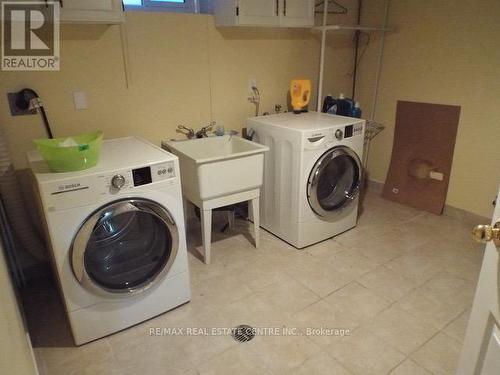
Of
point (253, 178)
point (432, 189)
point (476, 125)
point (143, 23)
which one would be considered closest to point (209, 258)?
point (253, 178)

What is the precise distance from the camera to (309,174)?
2.36 metres

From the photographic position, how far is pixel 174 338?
70.1 inches

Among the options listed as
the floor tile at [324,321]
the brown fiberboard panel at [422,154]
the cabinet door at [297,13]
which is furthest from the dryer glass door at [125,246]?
the brown fiberboard panel at [422,154]

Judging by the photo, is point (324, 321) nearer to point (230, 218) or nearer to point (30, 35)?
point (230, 218)

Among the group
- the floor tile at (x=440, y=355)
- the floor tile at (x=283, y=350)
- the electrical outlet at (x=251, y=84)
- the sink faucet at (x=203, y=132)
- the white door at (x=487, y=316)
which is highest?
the electrical outlet at (x=251, y=84)

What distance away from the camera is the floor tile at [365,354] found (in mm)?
1602

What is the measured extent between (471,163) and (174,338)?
2598 mm

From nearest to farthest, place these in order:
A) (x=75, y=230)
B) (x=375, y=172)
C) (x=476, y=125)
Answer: (x=75, y=230), (x=476, y=125), (x=375, y=172)

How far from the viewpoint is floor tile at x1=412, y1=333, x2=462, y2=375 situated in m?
1.59

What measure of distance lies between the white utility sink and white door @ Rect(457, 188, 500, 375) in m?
1.47

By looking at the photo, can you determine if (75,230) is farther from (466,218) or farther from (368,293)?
(466,218)

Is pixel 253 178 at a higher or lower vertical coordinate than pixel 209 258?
higher

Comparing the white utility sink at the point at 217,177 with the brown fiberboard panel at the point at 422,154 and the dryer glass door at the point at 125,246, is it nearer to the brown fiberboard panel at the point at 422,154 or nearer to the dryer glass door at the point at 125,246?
the dryer glass door at the point at 125,246

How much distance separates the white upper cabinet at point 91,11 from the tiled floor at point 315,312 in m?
1.57
